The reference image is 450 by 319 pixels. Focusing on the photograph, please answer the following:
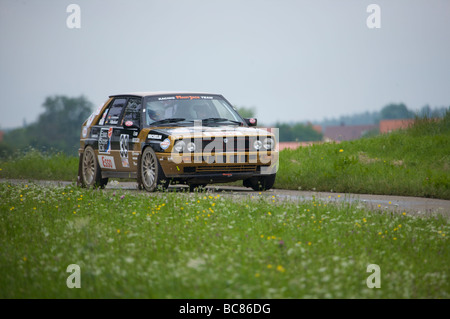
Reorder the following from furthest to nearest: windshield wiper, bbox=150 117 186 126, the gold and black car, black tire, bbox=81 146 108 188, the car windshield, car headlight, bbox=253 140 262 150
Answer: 1. black tire, bbox=81 146 108 188
2. the car windshield
3. windshield wiper, bbox=150 117 186 126
4. car headlight, bbox=253 140 262 150
5. the gold and black car

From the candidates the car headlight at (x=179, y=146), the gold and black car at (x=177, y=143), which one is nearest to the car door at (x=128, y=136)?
the gold and black car at (x=177, y=143)

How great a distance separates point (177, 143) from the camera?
505 inches

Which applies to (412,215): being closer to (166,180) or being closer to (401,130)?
(166,180)

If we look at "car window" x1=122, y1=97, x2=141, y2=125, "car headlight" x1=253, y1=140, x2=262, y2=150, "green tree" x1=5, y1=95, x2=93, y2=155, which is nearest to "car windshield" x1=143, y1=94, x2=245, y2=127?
"car window" x1=122, y1=97, x2=141, y2=125

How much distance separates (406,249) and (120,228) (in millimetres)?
3194

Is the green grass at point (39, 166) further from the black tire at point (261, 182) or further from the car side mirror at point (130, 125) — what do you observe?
the black tire at point (261, 182)

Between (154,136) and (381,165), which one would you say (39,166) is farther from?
(381,165)

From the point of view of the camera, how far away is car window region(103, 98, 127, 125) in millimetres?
14781

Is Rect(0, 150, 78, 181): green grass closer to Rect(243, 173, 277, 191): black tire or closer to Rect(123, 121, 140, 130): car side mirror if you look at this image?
Rect(123, 121, 140, 130): car side mirror

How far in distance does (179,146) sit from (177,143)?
2.4 inches

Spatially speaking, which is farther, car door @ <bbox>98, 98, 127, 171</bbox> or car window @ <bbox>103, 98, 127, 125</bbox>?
car window @ <bbox>103, 98, 127, 125</bbox>

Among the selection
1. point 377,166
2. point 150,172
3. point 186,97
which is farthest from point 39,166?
point 377,166

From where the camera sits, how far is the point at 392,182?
1367 cm
